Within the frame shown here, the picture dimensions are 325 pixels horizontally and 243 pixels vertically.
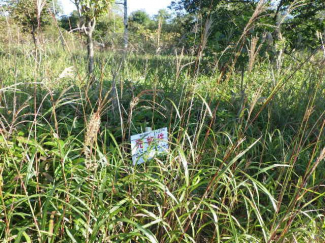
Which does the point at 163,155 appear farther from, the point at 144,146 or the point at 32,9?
the point at 32,9

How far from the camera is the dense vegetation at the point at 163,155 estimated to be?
4.16 feet

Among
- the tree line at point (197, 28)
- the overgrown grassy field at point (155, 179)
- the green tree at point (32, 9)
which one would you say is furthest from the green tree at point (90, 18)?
the overgrown grassy field at point (155, 179)

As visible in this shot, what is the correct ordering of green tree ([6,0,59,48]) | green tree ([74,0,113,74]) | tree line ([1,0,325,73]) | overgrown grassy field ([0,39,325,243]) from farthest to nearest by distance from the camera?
green tree ([74,0,113,74]) → tree line ([1,0,325,73]) → overgrown grassy field ([0,39,325,243]) → green tree ([6,0,59,48])

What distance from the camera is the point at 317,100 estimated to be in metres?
2.86

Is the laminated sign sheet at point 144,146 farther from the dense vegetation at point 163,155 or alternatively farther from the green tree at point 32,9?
the green tree at point 32,9

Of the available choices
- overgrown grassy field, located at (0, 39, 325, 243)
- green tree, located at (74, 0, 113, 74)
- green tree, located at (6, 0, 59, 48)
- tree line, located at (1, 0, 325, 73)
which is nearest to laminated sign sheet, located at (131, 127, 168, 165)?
overgrown grassy field, located at (0, 39, 325, 243)

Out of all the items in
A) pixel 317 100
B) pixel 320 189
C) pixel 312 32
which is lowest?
pixel 320 189

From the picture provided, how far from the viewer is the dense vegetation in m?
1.27

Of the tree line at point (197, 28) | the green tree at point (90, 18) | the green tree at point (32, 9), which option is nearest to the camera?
the green tree at point (32, 9)

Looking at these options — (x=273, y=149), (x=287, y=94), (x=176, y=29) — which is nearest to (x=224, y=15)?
(x=176, y=29)

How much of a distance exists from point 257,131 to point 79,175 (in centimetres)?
165

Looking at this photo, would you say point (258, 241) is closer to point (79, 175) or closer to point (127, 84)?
point (79, 175)

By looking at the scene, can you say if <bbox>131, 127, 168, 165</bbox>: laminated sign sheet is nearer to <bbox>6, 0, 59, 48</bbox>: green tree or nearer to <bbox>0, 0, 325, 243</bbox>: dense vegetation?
<bbox>0, 0, 325, 243</bbox>: dense vegetation

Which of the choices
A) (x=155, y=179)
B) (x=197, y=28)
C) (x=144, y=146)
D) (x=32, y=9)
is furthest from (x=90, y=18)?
(x=155, y=179)
